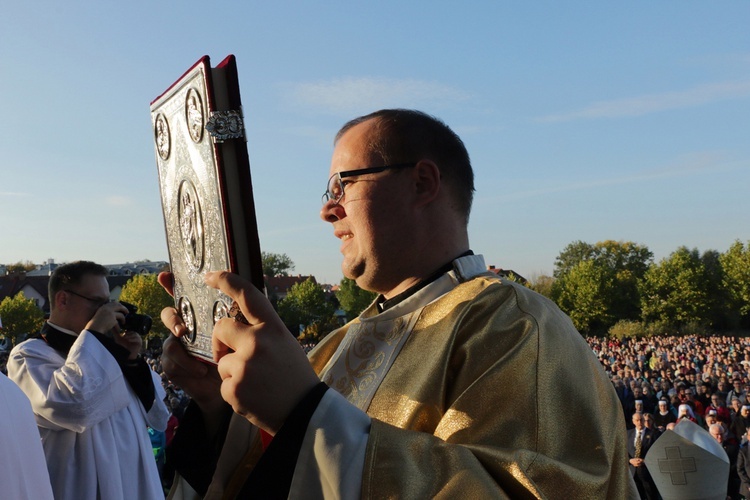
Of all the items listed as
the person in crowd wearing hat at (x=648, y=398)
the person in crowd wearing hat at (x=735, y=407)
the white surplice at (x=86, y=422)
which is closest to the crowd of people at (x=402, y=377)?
the white surplice at (x=86, y=422)

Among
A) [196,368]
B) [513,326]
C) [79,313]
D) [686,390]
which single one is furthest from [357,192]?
[686,390]

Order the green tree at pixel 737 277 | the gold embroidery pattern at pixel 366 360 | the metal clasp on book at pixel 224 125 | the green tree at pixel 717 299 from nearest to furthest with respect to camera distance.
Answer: the metal clasp on book at pixel 224 125
the gold embroidery pattern at pixel 366 360
the green tree at pixel 737 277
the green tree at pixel 717 299

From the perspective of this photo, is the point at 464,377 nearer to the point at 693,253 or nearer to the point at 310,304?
the point at 310,304

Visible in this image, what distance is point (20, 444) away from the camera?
2.41 meters

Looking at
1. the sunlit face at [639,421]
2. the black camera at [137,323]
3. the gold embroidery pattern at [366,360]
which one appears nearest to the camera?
the gold embroidery pattern at [366,360]

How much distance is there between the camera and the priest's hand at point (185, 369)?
7.80ft

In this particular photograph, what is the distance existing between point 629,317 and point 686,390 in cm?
6497

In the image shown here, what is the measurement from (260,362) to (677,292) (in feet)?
253

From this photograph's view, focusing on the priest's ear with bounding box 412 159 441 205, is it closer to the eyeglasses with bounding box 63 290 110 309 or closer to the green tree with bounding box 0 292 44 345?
the eyeglasses with bounding box 63 290 110 309

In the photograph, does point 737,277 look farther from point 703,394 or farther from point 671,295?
point 703,394

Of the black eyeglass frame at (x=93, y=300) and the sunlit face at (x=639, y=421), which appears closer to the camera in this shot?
the black eyeglass frame at (x=93, y=300)

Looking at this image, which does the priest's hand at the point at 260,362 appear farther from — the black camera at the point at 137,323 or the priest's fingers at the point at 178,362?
the black camera at the point at 137,323

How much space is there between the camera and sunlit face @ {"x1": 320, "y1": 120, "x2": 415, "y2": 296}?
227 centimetres

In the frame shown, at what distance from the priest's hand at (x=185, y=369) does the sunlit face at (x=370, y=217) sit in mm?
611
